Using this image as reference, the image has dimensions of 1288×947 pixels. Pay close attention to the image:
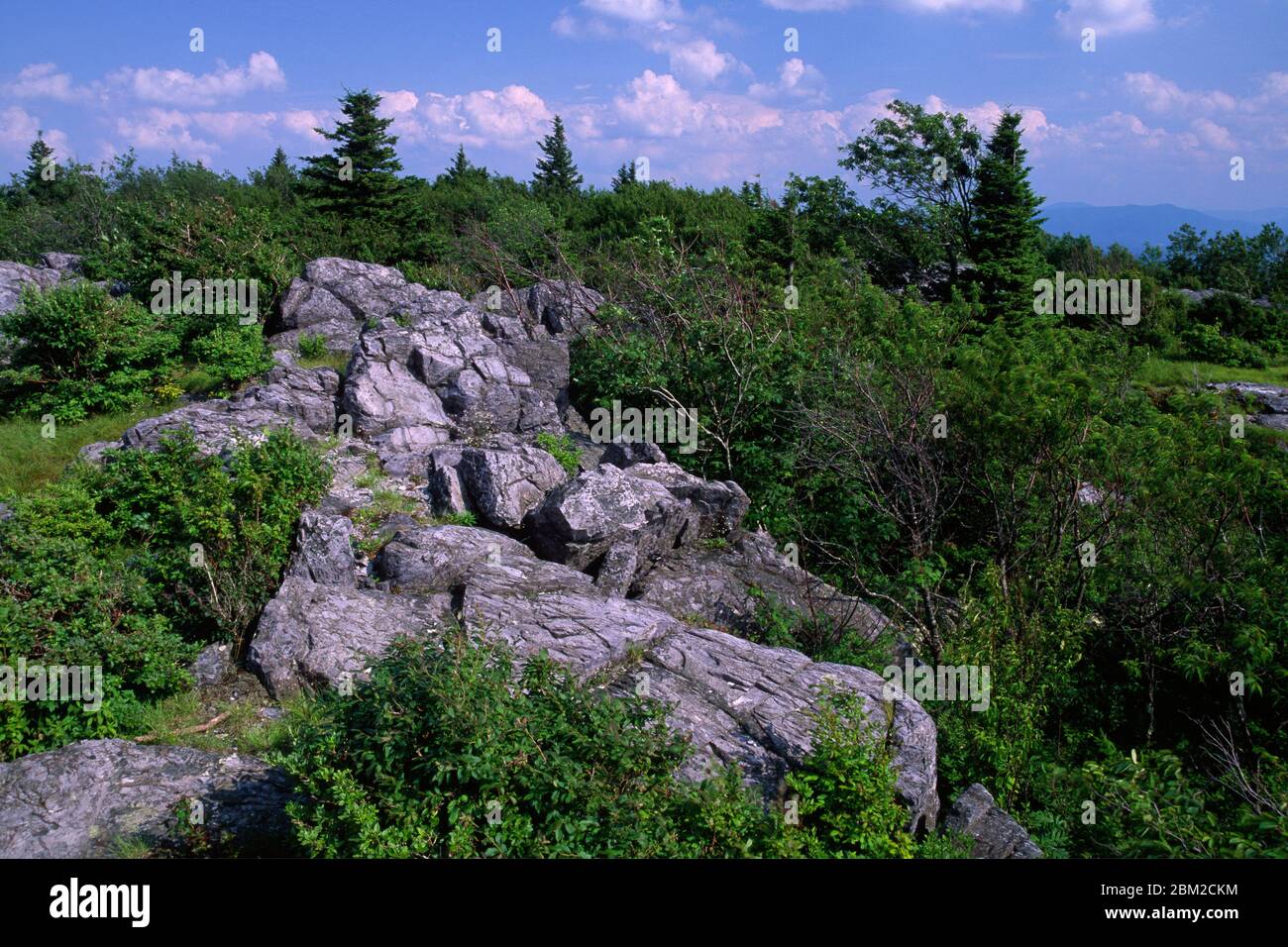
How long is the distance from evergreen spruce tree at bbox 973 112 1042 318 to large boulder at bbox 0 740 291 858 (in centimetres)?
2739

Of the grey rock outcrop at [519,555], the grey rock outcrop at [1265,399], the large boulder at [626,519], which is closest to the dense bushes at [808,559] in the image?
the grey rock outcrop at [519,555]

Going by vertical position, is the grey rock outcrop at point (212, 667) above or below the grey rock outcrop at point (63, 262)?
below

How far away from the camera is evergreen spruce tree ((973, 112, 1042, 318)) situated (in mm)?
27891

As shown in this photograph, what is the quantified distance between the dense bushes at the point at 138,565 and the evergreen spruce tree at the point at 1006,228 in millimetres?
25246

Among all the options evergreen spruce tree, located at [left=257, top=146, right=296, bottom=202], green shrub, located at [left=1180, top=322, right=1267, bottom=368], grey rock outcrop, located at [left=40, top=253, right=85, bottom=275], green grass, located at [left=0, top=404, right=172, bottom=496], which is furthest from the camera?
evergreen spruce tree, located at [left=257, top=146, right=296, bottom=202]

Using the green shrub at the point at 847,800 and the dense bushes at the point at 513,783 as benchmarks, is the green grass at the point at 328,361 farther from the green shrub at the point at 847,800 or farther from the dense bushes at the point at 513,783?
the green shrub at the point at 847,800

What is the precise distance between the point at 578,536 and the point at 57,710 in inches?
213

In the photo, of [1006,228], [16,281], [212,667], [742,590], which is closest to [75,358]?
[16,281]

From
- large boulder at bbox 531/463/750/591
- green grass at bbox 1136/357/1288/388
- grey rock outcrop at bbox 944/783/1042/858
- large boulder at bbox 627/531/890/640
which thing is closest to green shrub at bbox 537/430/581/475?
large boulder at bbox 531/463/750/591

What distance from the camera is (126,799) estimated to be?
5.78 metres

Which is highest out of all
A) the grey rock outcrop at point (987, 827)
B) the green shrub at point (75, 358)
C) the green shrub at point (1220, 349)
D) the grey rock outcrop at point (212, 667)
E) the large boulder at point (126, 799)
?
the green shrub at point (1220, 349)

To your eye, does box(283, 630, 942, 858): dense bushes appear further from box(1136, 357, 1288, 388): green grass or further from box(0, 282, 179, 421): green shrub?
box(1136, 357, 1288, 388): green grass

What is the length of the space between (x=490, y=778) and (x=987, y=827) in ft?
14.8

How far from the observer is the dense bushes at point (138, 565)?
690cm
